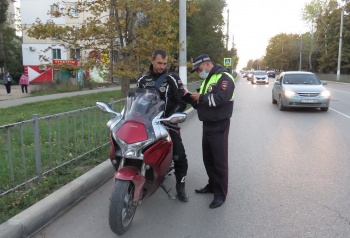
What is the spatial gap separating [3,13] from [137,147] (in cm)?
5598

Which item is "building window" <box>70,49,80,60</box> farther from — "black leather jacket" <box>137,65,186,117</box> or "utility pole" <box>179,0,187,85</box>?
"black leather jacket" <box>137,65,186,117</box>

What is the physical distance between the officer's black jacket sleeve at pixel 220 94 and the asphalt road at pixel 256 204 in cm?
131

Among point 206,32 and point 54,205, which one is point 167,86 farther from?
point 206,32

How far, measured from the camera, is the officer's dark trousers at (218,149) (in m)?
4.31

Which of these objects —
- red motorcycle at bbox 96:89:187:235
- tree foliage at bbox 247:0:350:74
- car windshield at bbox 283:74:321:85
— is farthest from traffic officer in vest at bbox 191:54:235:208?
tree foliage at bbox 247:0:350:74

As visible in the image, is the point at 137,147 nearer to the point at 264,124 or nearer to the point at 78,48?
the point at 264,124

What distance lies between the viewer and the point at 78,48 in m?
12.8

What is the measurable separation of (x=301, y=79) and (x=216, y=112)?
1114 centimetres

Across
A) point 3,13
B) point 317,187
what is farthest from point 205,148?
point 3,13

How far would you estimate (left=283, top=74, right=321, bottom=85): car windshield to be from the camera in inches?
552

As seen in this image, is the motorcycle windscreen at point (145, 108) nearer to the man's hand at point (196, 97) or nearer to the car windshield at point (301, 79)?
the man's hand at point (196, 97)

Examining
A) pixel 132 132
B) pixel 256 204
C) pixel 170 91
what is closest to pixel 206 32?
pixel 170 91

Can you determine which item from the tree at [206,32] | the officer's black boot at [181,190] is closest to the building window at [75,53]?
the officer's black boot at [181,190]

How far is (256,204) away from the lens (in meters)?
4.41
